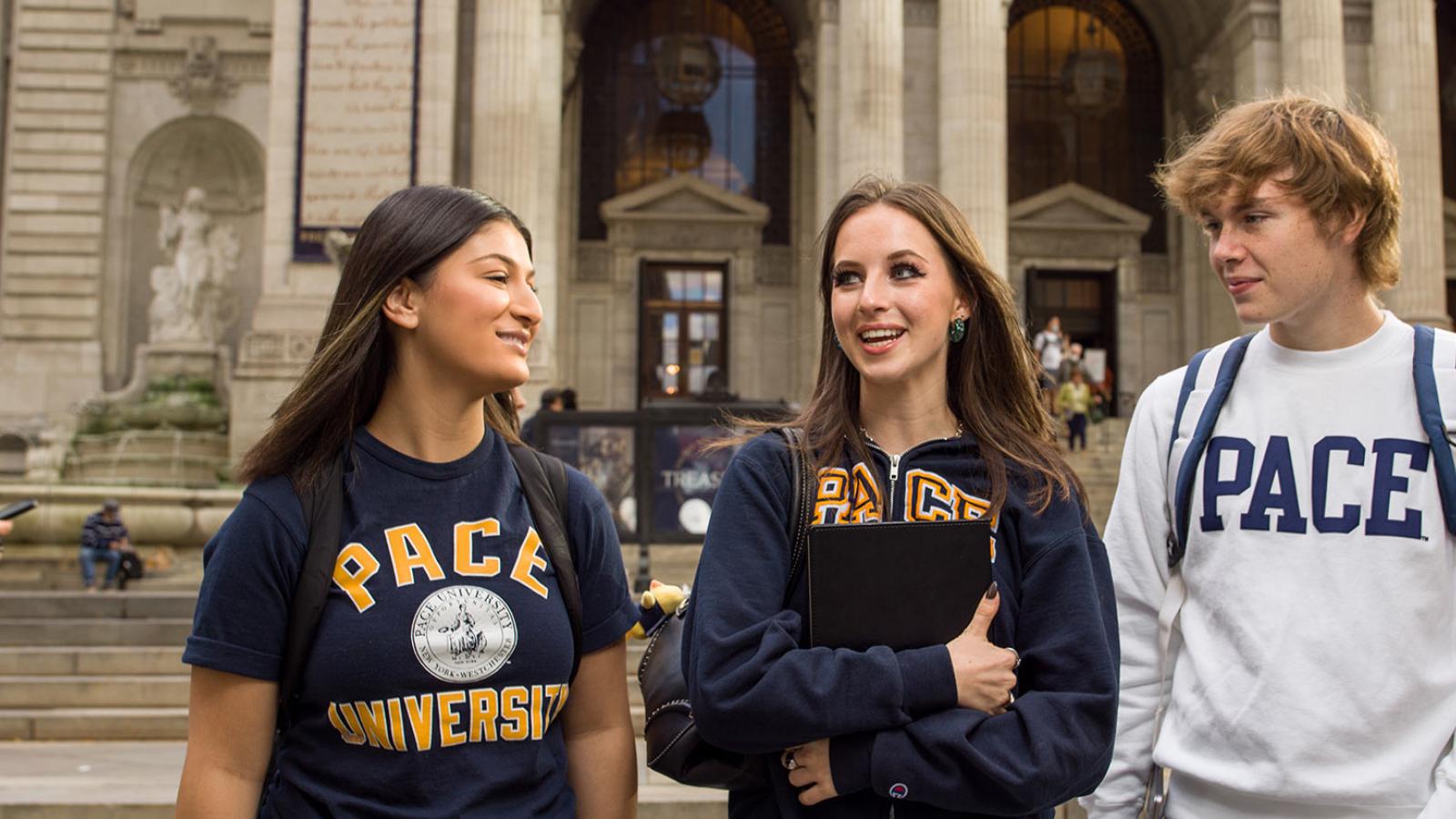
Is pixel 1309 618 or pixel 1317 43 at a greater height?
pixel 1317 43

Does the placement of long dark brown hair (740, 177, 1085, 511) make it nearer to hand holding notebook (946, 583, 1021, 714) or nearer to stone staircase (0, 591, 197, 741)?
hand holding notebook (946, 583, 1021, 714)

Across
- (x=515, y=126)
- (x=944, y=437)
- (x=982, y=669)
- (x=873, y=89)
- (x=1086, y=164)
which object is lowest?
(x=982, y=669)

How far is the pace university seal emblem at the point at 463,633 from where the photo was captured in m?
2.60

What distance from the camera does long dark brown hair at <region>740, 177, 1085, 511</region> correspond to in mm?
2889

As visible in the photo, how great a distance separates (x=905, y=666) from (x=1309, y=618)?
983 millimetres

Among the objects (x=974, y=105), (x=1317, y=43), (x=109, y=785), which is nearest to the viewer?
(x=109, y=785)

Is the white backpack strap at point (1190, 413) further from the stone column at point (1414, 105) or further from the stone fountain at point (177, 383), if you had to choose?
the stone column at point (1414, 105)

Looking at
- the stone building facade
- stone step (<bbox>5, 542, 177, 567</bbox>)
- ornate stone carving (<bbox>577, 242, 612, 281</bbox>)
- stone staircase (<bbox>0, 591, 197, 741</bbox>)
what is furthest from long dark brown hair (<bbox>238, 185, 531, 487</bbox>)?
ornate stone carving (<bbox>577, 242, 612, 281</bbox>)

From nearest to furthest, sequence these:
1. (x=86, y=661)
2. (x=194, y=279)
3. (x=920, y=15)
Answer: (x=86, y=661) < (x=920, y=15) < (x=194, y=279)

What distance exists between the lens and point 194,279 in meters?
28.0

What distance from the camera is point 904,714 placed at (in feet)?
8.36

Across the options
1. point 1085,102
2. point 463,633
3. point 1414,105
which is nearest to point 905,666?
point 463,633

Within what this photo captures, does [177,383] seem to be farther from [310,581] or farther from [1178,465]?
[1178,465]

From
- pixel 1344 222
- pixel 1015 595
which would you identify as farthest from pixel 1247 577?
pixel 1344 222
